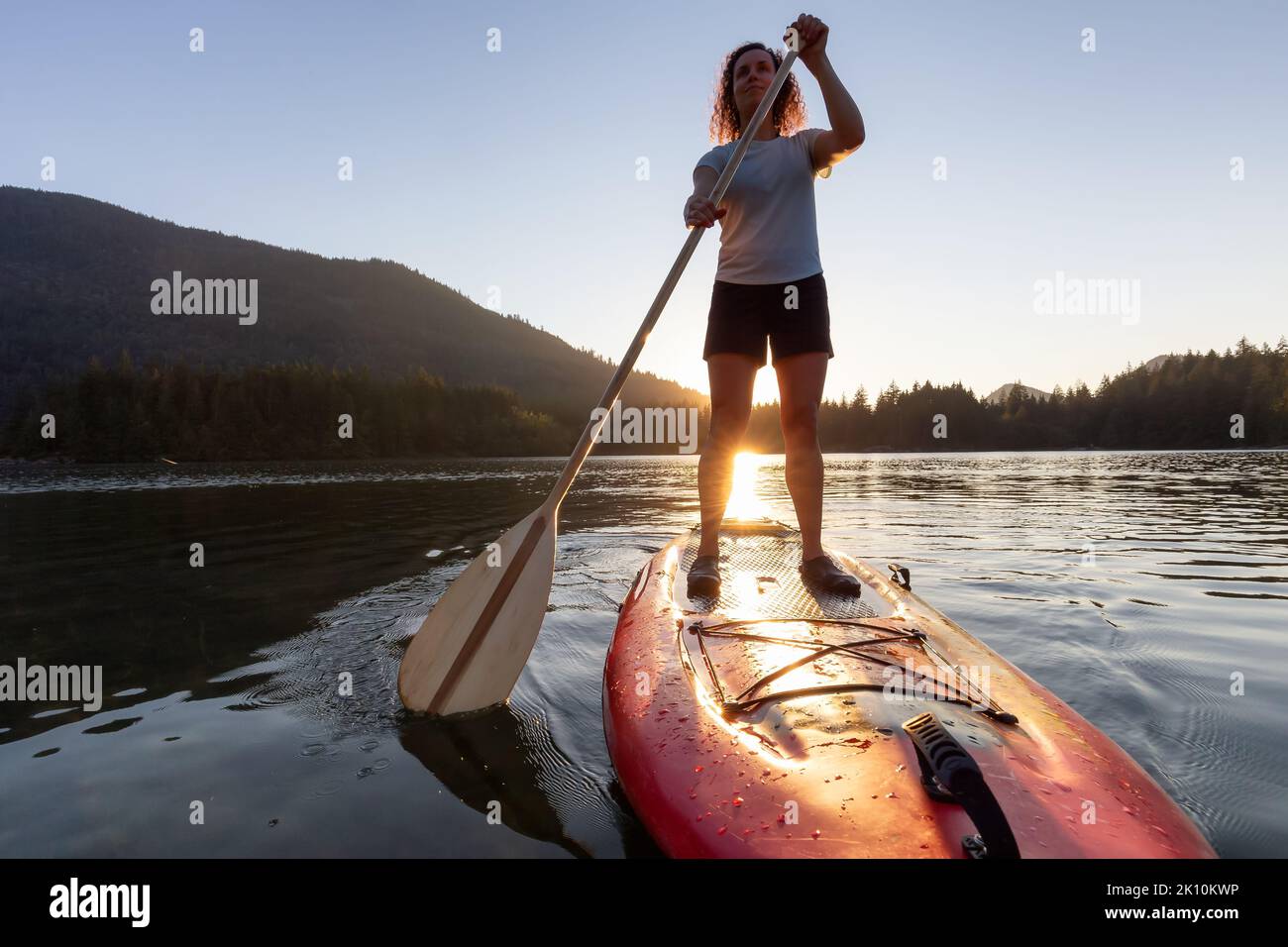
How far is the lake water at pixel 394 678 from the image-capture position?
2.23 meters

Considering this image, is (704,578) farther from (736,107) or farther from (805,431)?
A: (736,107)

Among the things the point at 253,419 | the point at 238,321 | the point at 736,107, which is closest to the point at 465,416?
the point at 253,419

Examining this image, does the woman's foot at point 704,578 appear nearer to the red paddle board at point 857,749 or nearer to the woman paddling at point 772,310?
the woman paddling at point 772,310

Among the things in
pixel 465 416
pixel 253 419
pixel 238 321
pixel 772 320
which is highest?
pixel 238 321

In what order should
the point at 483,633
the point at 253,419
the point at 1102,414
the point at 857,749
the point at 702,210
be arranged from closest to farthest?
the point at 857,749
the point at 483,633
the point at 702,210
the point at 253,419
the point at 1102,414

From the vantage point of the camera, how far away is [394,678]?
3.69 m

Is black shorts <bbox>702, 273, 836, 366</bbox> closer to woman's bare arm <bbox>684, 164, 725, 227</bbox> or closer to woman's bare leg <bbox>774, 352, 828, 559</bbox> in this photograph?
woman's bare leg <bbox>774, 352, 828, 559</bbox>

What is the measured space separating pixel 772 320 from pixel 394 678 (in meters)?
2.83

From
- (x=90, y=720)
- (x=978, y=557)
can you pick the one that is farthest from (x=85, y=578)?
(x=978, y=557)

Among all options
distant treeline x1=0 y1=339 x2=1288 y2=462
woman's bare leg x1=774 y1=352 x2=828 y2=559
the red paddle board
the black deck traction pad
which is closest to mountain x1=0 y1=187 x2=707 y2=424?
distant treeline x1=0 y1=339 x2=1288 y2=462

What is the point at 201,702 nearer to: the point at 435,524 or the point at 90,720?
the point at 90,720

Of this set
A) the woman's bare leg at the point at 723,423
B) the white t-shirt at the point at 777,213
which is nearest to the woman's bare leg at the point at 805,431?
the woman's bare leg at the point at 723,423

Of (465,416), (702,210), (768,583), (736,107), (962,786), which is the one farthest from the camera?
(465,416)

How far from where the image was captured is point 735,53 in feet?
13.5
